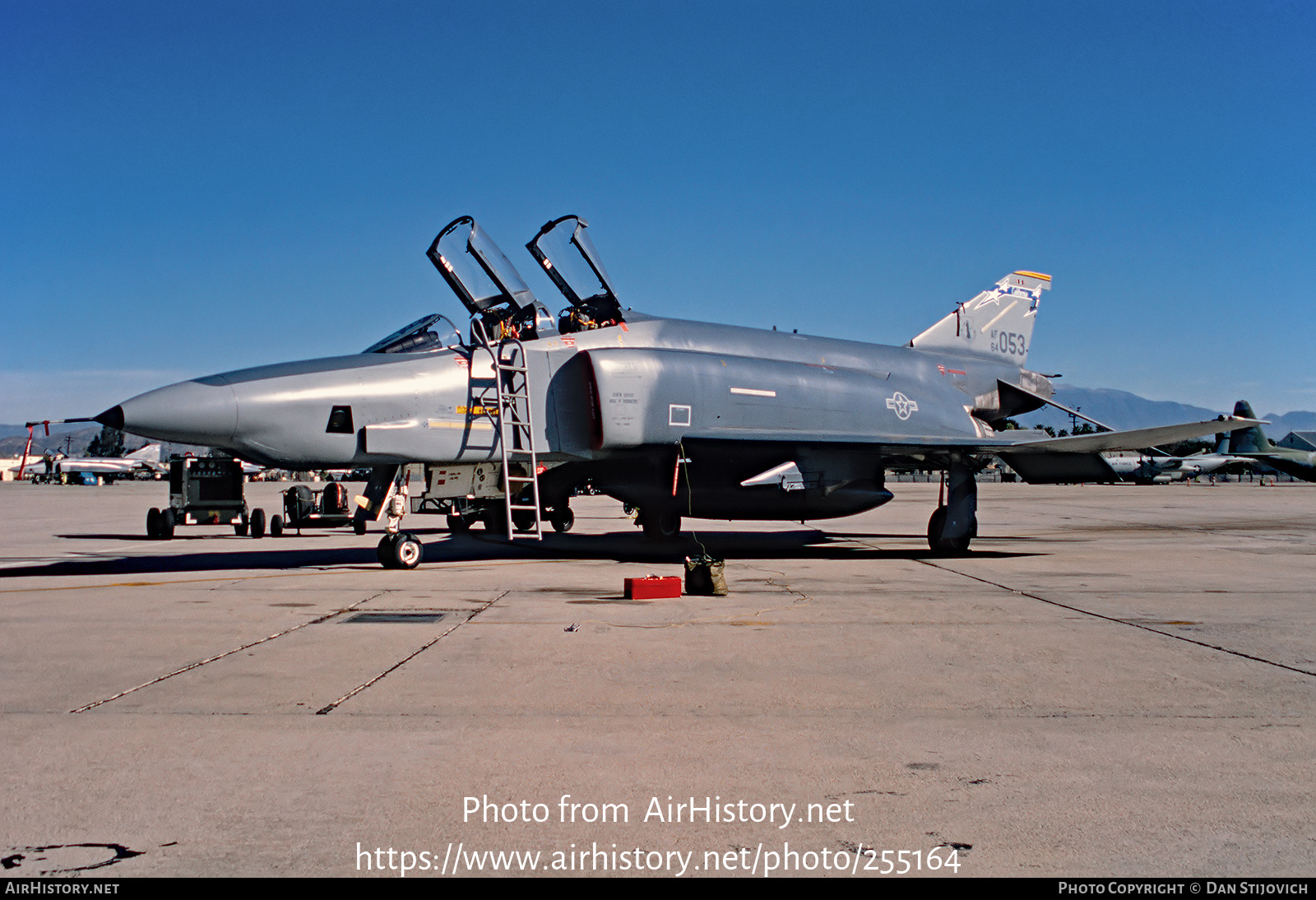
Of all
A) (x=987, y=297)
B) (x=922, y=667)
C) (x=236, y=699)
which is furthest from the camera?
(x=987, y=297)

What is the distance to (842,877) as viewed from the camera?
293 cm

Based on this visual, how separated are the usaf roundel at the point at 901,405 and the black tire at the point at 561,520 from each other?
695cm

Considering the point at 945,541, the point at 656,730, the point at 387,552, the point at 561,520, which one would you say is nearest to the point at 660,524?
the point at 561,520

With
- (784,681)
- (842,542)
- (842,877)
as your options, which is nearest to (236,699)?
(784,681)

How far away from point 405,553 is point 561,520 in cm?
777

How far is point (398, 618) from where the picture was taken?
308 inches

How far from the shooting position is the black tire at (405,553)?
38.4 ft

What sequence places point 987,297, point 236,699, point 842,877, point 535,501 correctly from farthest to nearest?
point 987,297 < point 535,501 < point 236,699 < point 842,877

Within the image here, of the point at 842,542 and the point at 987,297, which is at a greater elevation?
the point at 987,297

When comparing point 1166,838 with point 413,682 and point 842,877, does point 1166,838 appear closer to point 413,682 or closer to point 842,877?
point 842,877

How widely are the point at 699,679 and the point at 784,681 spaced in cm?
51

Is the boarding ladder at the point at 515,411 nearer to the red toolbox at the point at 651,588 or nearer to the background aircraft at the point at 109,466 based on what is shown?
the red toolbox at the point at 651,588

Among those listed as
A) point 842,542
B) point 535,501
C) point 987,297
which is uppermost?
point 987,297

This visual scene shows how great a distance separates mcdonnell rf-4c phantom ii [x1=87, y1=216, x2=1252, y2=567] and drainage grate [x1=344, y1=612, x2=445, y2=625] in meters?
3.26
